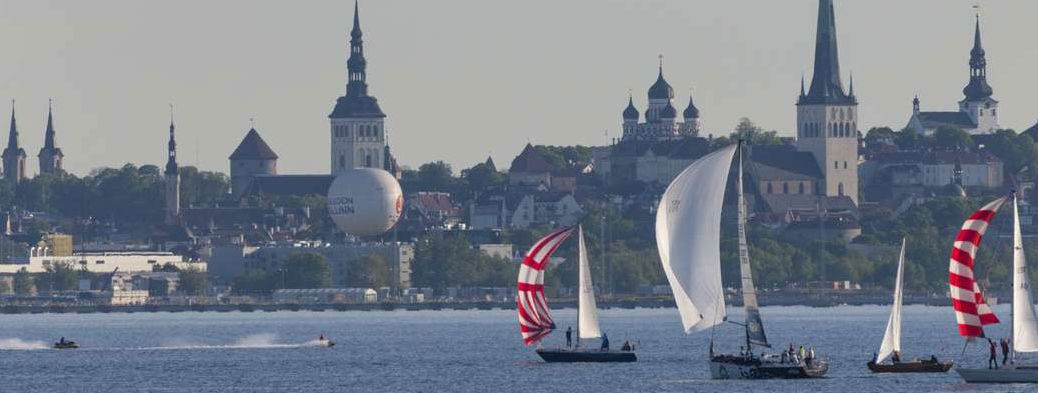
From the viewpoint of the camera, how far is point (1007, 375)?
86750 millimetres

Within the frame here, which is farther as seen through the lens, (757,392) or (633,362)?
(633,362)

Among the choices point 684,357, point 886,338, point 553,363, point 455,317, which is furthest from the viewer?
point 455,317

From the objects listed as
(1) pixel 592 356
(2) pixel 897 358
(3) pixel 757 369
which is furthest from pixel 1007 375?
(1) pixel 592 356

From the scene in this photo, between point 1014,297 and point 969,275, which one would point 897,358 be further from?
point 1014,297

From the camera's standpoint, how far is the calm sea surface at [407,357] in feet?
311

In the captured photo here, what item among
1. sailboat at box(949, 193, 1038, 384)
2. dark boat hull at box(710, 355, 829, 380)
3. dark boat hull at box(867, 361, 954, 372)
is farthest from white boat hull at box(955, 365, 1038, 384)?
dark boat hull at box(867, 361, 954, 372)

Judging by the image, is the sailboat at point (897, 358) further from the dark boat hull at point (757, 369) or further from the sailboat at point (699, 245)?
the sailboat at point (699, 245)

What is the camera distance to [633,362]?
106 metres

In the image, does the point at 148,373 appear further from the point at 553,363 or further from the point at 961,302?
the point at 961,302

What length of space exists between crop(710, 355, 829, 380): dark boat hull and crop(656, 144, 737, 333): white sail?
2.72 meters

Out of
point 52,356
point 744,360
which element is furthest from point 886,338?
point 52,356

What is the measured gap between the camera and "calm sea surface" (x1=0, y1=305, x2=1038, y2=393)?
94750 mm

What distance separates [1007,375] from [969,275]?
106 inches

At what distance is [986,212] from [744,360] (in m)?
7.91
